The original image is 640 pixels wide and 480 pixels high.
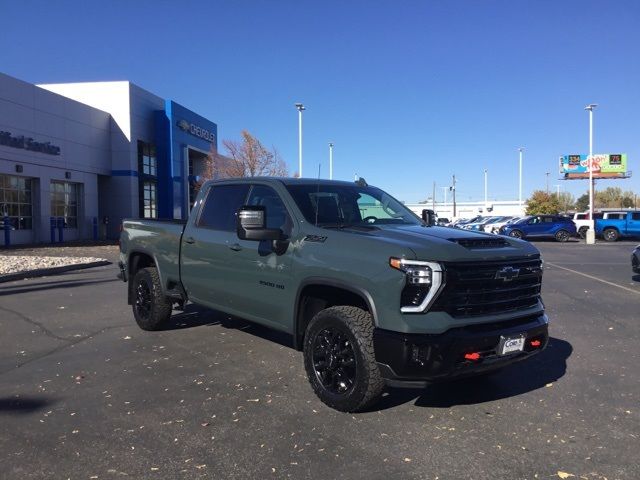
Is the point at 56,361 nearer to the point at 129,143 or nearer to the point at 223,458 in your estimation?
the point at 223,458

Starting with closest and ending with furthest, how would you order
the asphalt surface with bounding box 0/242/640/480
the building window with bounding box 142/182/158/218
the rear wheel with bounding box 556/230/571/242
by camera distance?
the asphalt surface with bounding box 0/242/640/480 < the rear wheel with bounding box 556/230/571/242 < the building window with bounding box 142/182/158/218

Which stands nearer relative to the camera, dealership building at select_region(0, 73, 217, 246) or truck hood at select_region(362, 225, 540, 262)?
truck hood at select_region(362, 225, 540, 262)

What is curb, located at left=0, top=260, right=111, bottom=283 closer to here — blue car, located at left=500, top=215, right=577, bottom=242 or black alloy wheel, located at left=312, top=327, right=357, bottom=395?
black alloy wheel, located at left=312, top=327, right=357, bottom=395

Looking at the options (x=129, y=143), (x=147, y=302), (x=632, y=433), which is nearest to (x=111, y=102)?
(x=129, y=143)

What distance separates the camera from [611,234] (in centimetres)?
3278

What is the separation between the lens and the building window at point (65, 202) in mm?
28078

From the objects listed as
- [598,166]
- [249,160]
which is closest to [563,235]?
[249,160]

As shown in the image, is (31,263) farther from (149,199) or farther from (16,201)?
(149,199)

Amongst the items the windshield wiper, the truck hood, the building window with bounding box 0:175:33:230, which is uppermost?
the building window with bounding box 0:175:33:230

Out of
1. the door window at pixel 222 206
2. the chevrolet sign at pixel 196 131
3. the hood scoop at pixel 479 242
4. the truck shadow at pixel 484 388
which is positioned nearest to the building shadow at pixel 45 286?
the door window at pixel 222 206

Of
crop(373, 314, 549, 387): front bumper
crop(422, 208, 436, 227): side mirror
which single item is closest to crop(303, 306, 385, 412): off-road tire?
crop(373, 314, 549, 387): front bumper

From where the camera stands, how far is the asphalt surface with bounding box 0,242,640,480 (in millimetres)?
3471

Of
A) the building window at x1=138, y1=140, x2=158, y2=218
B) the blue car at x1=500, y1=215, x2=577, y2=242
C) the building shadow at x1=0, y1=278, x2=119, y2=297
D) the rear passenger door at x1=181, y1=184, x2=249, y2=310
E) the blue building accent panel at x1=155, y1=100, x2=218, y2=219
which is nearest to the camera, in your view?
the rear passenger door at x1=181, y1=184, x2=249, y2=310

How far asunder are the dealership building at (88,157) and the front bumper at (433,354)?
23341mm
